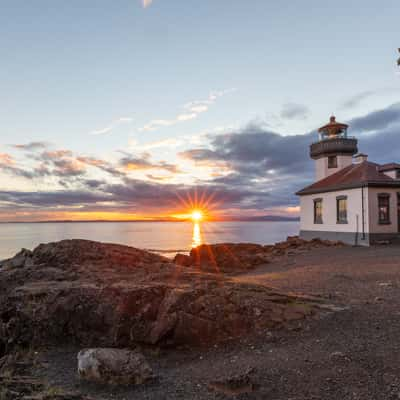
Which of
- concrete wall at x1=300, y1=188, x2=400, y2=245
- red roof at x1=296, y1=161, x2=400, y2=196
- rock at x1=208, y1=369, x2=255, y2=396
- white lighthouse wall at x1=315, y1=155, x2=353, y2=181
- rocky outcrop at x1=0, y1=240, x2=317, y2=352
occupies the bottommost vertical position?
rock at x1=208, y1=369, x2=255, y2=396

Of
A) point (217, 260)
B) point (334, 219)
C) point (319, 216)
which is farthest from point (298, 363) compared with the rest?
point (319, 216)

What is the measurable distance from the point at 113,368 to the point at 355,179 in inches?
943

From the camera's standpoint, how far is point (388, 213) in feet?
76.8

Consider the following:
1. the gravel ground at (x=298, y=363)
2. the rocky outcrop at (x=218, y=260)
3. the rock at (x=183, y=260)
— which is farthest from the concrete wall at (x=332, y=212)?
the gravel ground at (x=298, y=363)

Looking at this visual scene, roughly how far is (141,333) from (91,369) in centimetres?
166

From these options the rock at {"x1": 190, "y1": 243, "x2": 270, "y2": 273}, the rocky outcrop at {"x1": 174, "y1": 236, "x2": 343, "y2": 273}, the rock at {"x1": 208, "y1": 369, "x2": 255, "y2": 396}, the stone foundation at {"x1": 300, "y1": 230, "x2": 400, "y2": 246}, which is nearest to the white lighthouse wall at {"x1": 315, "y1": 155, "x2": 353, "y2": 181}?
the stone foundation at {"x1": 300, "y1": 230, "x2": 400, "y2": 246}

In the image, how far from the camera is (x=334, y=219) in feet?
85.7

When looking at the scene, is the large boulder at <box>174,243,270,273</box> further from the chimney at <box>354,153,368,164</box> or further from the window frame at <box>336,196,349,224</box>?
the chimney at <box>354,153,368,164</box>

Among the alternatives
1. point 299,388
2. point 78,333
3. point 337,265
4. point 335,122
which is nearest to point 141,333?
point 78,333

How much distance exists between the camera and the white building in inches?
909

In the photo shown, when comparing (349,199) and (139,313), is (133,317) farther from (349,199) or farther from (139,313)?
(349,199)

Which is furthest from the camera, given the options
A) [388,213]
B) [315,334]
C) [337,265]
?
[388,213]

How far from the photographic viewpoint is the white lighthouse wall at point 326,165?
31.1 meters

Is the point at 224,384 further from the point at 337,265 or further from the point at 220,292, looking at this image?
the point at 337,265
